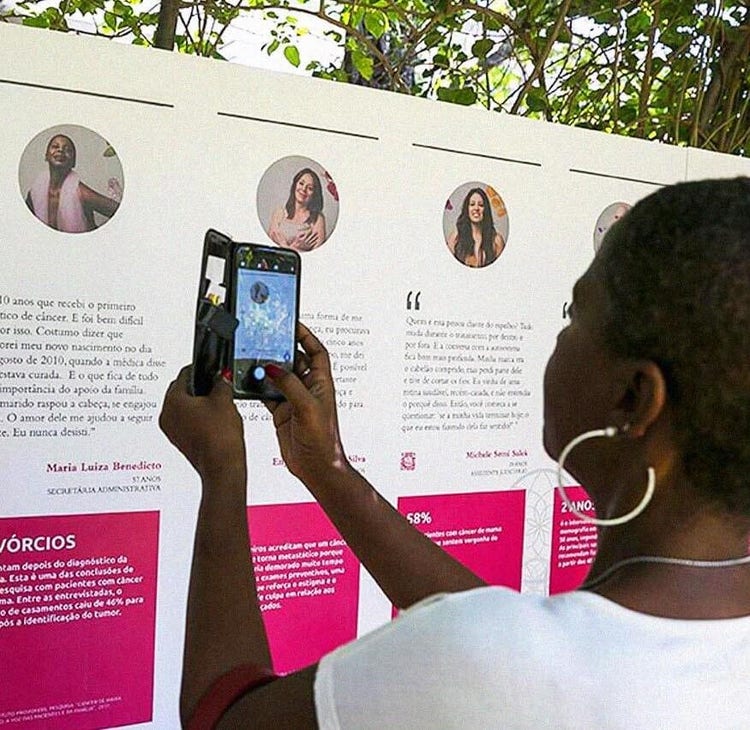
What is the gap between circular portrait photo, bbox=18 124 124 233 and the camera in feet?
4.58

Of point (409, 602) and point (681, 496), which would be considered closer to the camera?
point (681, 496)

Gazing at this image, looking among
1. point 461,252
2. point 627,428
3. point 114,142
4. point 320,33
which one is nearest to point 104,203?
point 114,142

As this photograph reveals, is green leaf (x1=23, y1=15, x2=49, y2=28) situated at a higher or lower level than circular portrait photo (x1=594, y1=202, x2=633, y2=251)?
higher

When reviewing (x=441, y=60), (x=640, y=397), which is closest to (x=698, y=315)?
(x=640, y=397)

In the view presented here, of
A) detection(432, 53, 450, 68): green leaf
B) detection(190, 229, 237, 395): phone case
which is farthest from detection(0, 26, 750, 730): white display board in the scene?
detection(432, 53, 450, 68): green leaf

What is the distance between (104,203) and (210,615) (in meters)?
0.76

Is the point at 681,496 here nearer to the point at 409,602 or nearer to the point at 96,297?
the point at 409,602

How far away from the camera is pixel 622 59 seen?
2.67m

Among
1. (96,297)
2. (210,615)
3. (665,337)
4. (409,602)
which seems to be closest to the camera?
(665,337)

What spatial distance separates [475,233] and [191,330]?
1.90ft

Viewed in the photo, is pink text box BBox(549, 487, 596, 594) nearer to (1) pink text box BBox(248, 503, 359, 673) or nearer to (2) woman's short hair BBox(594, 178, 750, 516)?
(1) pink text box BBox(248, 503, 359, 673)

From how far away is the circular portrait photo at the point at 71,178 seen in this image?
1.40 meters

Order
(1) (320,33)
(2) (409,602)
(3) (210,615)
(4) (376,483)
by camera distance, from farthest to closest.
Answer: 1. (1) (320,33)
2. (4) (376,483)
3. (2) (409,602)
4. (3) (210,615)

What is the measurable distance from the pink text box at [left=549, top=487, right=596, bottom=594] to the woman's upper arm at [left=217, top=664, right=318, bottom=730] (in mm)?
1241
